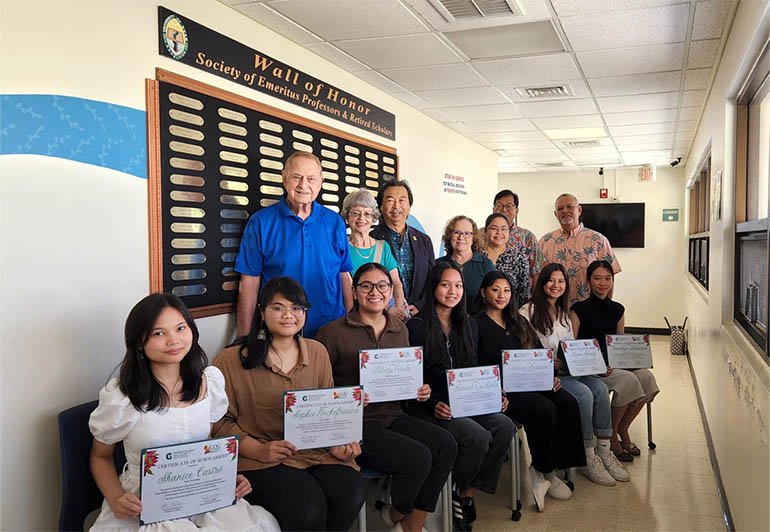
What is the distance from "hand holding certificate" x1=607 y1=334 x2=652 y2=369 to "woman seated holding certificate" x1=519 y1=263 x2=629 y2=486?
0.20 meters

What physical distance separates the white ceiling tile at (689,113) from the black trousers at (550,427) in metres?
3.43

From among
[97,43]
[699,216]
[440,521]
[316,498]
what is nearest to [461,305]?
[440,521]

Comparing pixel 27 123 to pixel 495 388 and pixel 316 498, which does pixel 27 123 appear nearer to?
pixel 316 498

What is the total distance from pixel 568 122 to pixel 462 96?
5.28 feet

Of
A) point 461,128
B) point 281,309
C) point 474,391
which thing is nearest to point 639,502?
point 474,391

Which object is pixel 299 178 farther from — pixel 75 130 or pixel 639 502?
pixel 639 502

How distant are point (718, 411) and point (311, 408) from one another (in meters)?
2.49

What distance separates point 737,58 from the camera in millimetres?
3051

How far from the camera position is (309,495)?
2207mm

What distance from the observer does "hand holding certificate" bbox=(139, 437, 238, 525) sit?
6.10ft

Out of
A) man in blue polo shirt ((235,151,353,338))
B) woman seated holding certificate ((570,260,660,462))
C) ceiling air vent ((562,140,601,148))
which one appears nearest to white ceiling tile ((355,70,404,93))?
man in blue polo shirt ((235,151,353,338))

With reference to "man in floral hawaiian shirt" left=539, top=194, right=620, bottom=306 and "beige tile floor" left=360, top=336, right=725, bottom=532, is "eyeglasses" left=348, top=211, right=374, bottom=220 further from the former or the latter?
"man in floral hawaiian shirt" left=539, top=194, right=620, bottom=306

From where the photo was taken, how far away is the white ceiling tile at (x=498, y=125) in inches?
242

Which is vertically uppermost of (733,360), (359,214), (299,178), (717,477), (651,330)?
(299,178)
